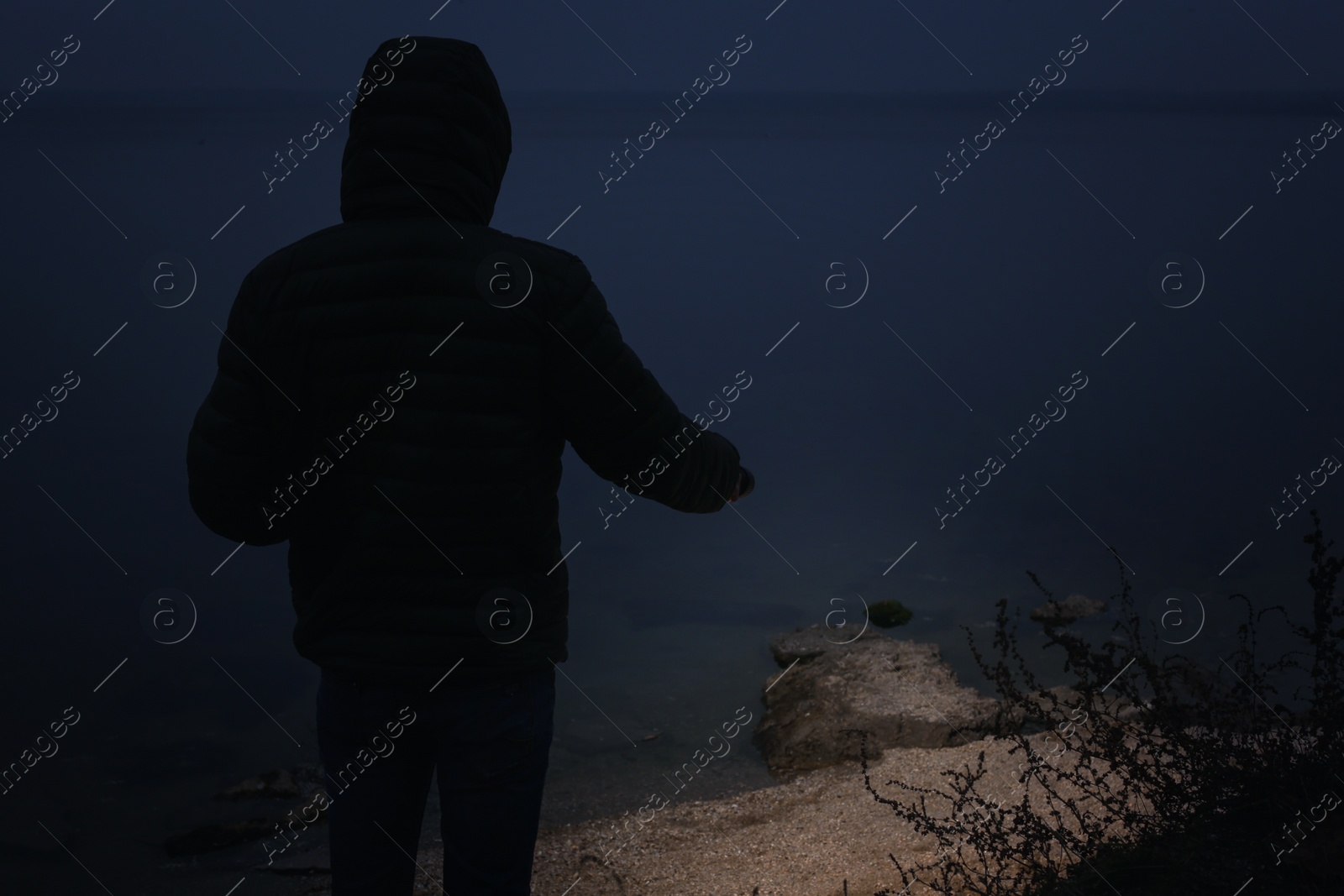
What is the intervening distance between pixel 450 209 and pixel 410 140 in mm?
107

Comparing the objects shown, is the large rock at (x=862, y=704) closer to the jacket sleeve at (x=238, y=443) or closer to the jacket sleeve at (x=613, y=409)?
the jacket sleeve at (x=613, y=409)

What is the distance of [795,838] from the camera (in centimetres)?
264

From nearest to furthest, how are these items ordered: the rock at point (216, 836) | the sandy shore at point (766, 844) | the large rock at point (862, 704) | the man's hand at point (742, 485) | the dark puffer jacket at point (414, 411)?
the dark puffer jacket at point (414, 411)
the man's hand at point (742, 485)
the sandy shore at point (766, 844)
the rock at point (216, 836)
the large rock at point (862, 704)

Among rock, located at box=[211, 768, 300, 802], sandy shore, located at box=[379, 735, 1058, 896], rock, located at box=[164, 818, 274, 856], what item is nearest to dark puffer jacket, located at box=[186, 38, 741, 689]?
sandy shore, located at box=[379, 735, 1058, 896]

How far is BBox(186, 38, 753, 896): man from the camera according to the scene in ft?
4.07

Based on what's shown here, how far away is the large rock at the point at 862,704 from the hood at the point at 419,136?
2702 millimetres

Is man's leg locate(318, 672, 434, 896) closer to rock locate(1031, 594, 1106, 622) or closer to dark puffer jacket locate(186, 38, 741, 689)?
dark puffer jacket locate(186, 38, 741, 689)

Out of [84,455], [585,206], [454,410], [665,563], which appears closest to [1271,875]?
[454,410]

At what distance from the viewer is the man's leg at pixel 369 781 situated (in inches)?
51.8

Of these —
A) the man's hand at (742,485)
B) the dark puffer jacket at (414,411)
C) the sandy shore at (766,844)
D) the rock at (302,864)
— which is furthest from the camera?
the rock at (302,864)

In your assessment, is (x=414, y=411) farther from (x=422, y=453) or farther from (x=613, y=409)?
(x=613, y=409)

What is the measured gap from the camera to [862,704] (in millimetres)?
3744

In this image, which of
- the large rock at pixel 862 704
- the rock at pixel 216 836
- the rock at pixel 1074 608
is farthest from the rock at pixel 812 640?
the rock at pixel 216 836

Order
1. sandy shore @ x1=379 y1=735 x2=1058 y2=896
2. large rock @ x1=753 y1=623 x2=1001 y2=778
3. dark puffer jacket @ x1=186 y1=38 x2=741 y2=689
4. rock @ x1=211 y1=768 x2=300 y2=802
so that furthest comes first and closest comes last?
large rock @ x1=753 y1=623 x2=1001 y2=778 < rock @ x1=211 y1=768 x2=300 y2=802 < sandy shore @ x1=379 y1=735 x2=1058 y2=896 < dark puffer jacket @ x1=186 y1=38 x2=741 y2=689
